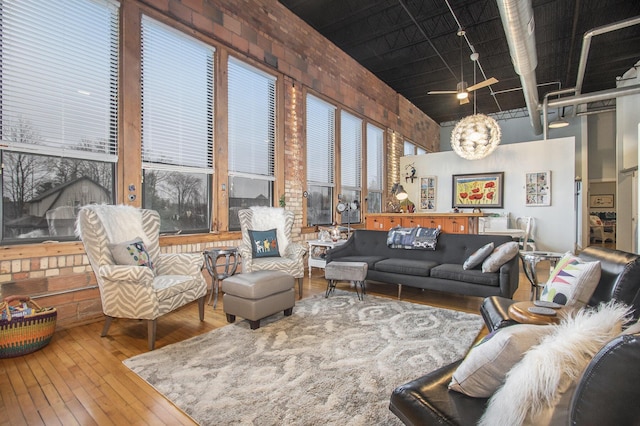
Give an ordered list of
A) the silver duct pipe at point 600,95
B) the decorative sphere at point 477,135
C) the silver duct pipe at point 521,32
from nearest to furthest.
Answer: the silver duct pipe at point 521,32 < the decorative sphere at point 477,135 < the silver duct pipe at point 600,95

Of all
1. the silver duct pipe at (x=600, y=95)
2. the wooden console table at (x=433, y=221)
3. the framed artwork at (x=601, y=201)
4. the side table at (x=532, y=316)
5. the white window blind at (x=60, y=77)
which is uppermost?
the silver duct pipe at (x=600, y=95)

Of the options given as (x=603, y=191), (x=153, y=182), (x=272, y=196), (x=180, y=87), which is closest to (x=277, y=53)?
(x=180, y=87)

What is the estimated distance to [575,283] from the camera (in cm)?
215

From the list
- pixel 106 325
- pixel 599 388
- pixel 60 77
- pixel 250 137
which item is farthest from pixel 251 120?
pixel 599 388

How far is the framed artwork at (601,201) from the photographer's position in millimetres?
12258

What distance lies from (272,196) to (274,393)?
13.0ft

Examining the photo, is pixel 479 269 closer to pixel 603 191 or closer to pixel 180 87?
pixel 180 87

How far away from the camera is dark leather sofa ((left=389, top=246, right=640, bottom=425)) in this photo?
69 centimetres

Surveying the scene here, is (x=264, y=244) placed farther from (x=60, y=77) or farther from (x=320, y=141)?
(x=320, y=141)

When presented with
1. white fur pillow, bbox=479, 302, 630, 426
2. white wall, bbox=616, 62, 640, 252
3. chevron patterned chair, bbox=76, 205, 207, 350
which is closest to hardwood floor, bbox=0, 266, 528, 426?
chevron patterned chair, bbox=76, 205, 207, 350

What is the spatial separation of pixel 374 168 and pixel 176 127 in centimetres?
560

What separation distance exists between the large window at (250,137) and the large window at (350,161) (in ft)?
7.16

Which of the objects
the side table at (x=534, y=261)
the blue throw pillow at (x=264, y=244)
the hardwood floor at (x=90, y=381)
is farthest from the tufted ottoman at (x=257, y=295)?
the side table at (x=534, y=261)

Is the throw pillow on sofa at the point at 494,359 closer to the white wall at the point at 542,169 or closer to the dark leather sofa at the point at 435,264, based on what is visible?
the dark leather sofa at the point at 435,264
